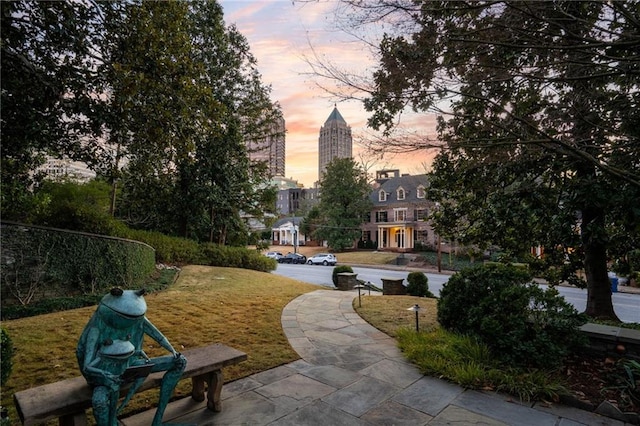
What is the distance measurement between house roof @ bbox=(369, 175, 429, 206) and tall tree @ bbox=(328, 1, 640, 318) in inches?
1305

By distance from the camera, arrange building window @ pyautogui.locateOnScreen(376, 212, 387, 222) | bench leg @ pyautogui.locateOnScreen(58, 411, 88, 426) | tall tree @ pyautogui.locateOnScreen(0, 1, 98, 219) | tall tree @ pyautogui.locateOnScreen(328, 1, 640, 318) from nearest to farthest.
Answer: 1. bench leg @ pyautogui.locateOnScreen(58, 411, 88, 426)
2. tall tree @ pyautogui.locateOnScreen(328, 1, 640, 318)
3. tall tree @ pyautogui.locateOnScreen(0, 1, 98, 219)
4. building window @ pyautogui.locateOnScreen(376, 212, 387, 222)

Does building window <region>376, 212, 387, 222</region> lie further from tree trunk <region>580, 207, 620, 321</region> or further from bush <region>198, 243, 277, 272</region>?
tree trunk <region>580, 207, 620, 321</region>

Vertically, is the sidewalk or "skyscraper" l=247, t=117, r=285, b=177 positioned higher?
"skyscraper" l=247, t=117, r=285, b=177

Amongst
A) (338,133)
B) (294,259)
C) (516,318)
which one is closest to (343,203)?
(294,259)

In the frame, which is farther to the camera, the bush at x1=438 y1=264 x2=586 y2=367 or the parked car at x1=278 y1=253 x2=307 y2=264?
the parked car at x1=278 y1=253 x2=307 y2=264

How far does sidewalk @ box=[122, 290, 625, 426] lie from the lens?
3127 millimetres

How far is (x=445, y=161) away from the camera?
258 inches

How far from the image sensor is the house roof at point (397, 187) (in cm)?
4041

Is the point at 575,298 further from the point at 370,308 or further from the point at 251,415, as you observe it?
the point at 251,415

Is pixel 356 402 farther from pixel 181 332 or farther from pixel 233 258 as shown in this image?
pixel 233 258

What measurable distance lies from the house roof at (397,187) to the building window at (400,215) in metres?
1.31

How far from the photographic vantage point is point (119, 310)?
2.39 m

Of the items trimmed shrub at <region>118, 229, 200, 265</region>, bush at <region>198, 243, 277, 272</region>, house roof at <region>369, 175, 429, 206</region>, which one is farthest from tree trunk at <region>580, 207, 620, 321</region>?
house roof at <region>369, 175, 429, 206</region>

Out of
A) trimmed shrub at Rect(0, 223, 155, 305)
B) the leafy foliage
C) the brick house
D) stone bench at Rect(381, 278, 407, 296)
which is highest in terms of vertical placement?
the brick house
